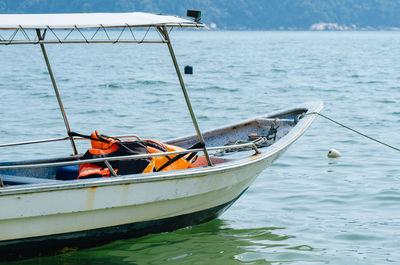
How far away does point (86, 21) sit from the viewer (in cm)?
586

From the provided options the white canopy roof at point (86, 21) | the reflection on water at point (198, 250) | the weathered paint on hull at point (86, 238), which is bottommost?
the reflection on water at point (198, 250)

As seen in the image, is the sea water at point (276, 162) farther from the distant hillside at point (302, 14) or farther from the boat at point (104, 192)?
the distant hillside at point (302, 14)

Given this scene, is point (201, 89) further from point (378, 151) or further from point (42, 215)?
point (42, 215)

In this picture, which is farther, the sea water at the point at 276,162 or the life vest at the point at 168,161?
the sea water at the point at 276,162

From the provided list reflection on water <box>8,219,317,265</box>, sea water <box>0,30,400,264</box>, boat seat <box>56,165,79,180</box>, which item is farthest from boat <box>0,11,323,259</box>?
sea water <box>0,30,400,264</box>

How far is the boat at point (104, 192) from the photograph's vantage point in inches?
225

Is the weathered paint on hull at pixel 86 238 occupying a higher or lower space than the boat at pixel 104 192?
lower

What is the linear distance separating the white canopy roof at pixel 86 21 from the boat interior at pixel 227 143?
145 centimetres

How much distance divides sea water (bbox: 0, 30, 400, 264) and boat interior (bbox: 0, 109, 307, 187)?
0.81 m

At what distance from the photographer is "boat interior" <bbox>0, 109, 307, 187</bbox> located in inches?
277

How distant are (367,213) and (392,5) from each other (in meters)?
159

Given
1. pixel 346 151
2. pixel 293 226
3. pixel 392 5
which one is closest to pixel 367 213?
pixel 293 226

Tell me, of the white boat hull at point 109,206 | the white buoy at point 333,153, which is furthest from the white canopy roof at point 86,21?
the white buoy at point 333,153

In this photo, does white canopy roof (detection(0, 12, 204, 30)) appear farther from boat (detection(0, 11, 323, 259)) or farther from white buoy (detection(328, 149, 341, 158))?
white buoy (detection(328, 149, 341, 158))
